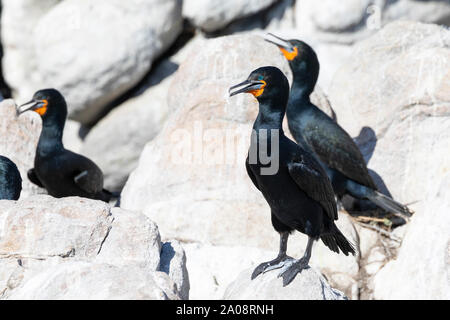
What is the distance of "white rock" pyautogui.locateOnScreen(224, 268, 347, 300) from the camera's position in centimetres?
446

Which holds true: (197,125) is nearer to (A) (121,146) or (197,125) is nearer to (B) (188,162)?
(B) (188,162)

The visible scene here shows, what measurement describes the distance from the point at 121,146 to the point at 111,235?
246 inches

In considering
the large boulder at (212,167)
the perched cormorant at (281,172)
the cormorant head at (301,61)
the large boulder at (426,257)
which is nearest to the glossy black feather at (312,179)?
the perched cormorant at (281,172)

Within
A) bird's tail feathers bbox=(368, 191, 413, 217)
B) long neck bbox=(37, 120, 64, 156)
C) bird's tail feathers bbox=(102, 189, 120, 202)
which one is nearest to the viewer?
bird's tail feathers bbox=(368, 191, 413, 217)

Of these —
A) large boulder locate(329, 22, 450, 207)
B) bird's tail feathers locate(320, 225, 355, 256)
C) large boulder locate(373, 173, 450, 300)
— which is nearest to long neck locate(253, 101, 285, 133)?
bird's tail feathers locate(320, 225, 355, 256)

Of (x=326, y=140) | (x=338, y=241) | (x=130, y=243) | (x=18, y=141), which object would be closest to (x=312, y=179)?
(x=338, y=241)

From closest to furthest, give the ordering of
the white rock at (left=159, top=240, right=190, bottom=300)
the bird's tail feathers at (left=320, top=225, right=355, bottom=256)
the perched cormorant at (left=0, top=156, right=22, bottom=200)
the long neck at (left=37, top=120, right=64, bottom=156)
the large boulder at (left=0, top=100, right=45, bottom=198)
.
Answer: the white rock at (left=159, top=240, right=190, bottom=300) < the bird's tail feathers at (left=320, top=225, right=355, bottom=256) < the perched cormorant at (left=0, top=156, right=22, bottom=200) < the long neck at (left=37, top=120, right=64, bottom=156) < the large boulder at (left=0, top=100, right=45, bottom=198)

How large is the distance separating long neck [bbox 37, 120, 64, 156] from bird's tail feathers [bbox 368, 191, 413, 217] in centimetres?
302

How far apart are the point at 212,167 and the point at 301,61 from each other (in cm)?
131

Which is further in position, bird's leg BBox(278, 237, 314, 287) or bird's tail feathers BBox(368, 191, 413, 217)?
bird's tail feathers BBox(368, 191, 413, 217)

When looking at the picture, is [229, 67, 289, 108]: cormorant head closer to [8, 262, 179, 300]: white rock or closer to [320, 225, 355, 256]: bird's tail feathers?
[320, 225, 355, 256]: bird's tail feathers

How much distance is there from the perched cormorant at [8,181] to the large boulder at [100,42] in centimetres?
404

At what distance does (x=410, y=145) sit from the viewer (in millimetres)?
7770

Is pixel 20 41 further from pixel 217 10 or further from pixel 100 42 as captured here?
pixel 217 10
